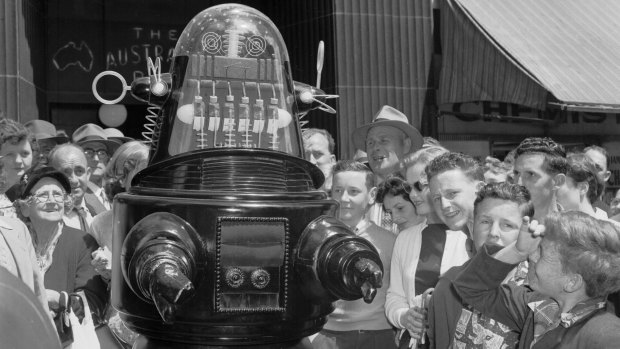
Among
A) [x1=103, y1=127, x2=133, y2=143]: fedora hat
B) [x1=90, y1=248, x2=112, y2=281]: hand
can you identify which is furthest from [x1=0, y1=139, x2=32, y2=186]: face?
[x1=90, y1=248, x2=112, y2=281]: hand

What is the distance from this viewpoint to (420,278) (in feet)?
13.3

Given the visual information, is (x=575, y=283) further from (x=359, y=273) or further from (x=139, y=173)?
(x=139, y=173)

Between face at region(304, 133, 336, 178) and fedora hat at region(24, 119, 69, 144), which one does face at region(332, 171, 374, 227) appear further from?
fedora hat at region(24, 119, 69, 144)

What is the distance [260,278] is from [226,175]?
11.2 inches

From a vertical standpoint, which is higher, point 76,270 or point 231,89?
point 231,89

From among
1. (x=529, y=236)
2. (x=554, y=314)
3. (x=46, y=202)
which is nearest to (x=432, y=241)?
(x=554, y=314)

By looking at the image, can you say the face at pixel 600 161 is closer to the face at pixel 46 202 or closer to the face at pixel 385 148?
the face at pixel 385 148

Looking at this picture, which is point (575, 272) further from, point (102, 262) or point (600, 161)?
point (600, 161)

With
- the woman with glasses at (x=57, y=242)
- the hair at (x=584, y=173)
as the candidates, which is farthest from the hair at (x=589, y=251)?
the woman with glasses at (x=57, y=242)

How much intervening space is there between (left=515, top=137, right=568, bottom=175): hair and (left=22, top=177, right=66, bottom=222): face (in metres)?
2.30

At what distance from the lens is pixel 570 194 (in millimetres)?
4316

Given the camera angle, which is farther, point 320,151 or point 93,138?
point 93,138

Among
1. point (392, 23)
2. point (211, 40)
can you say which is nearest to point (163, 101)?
point (211, 40)

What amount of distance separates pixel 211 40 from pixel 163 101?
0.22 metres
